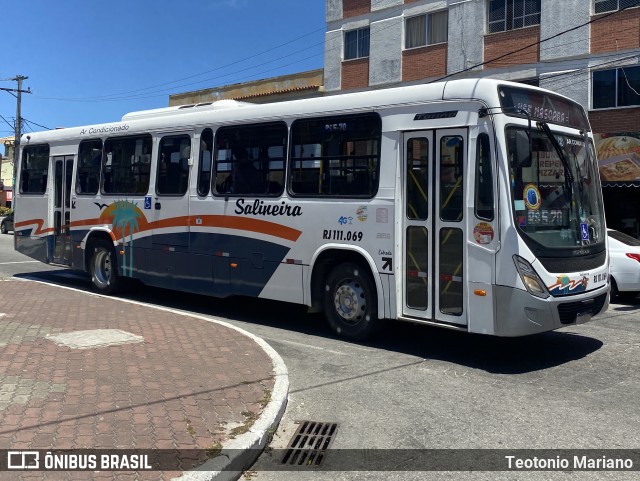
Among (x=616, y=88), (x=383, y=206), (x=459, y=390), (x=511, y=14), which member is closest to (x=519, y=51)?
(x=511, y=14)

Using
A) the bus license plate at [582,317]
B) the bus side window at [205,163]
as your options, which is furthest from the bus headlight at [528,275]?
the bus side window at [205,163]

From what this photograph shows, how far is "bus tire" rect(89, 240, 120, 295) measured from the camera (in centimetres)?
1203

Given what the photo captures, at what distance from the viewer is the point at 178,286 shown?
10672mm

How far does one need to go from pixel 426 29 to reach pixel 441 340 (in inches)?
729

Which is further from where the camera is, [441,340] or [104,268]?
[104,268]

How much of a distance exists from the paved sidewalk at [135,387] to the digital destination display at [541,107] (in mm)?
3885

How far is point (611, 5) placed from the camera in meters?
19.9

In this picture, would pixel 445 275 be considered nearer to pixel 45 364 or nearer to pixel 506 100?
pixel 506 100

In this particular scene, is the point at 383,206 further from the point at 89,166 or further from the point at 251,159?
the point at 89,166

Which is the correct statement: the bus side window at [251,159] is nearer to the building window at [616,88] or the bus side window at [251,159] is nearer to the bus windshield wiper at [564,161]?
the bus windshield wiper at [564,161]

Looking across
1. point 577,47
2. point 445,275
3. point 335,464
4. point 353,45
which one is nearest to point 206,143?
point 445,275

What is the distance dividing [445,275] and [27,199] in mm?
10191

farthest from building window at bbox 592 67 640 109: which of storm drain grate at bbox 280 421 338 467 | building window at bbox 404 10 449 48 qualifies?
storm drain grate at bbox 280 421 338 467

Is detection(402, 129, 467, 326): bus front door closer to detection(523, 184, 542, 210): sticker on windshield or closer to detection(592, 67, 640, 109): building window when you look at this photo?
detection(523, 184, 542, 210): sticker on windshield
